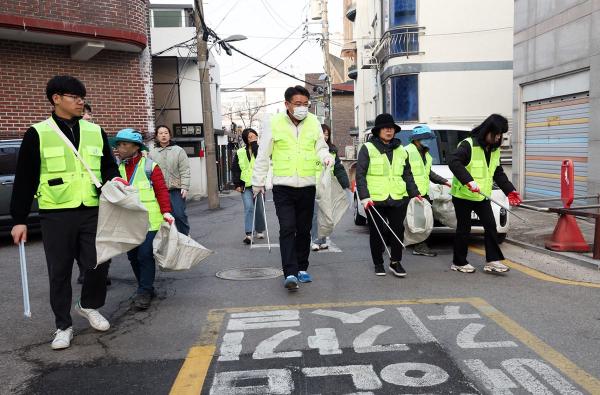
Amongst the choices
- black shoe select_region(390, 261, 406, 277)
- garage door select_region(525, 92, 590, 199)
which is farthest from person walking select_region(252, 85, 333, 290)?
garage door select_region(525, 92, 590, 199)

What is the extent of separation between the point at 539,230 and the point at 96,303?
7.02m

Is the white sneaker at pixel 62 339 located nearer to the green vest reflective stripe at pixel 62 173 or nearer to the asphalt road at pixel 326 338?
the asphalt road at pixel 326 338

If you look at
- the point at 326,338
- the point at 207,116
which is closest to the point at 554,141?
the point at 326,338

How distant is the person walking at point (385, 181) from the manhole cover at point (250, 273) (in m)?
1.21

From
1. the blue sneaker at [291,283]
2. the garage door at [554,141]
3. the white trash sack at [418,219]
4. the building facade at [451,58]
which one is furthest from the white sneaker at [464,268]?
the building facade at [451,58]

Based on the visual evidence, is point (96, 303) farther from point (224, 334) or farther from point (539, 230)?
point (539, 230)

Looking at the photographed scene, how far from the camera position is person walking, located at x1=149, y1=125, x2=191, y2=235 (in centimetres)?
692

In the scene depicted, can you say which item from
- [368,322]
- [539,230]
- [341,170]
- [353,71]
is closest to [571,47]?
[539,230]

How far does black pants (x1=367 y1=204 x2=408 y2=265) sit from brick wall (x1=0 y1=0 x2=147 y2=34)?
948 centimetres

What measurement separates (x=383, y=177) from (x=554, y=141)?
663 centimetres

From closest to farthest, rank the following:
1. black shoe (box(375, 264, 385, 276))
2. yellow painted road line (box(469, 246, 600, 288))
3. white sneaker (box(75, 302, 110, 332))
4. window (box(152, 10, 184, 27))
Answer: white sneaker (box(75, 302, 110, 332)), yellow painted road line (box(469, 246, 600, 288)), black shoe (box(375, 264, 385, 276)), window (box(152, 10, 184, 27))

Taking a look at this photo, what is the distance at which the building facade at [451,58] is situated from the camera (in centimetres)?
2055

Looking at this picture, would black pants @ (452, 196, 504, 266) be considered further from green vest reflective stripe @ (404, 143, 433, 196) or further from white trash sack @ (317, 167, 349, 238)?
white trash sack @ (317, 167, 349, 238)

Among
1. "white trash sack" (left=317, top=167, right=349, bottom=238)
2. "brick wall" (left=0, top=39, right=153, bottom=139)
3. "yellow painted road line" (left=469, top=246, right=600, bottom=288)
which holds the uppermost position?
"brick wall" (left=0, top=39, right=153, bottom=139)
